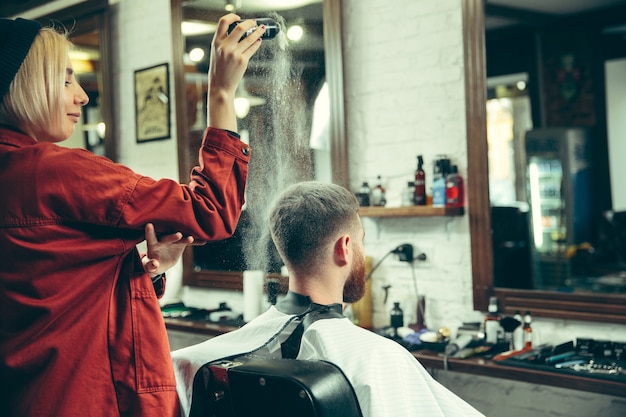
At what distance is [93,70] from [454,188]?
2817mm

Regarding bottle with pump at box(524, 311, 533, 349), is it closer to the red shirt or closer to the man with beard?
the man with beard

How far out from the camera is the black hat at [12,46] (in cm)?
119

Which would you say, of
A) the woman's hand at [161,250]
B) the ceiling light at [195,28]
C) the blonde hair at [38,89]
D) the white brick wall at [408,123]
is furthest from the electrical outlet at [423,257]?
the blonde hair at [38,89]

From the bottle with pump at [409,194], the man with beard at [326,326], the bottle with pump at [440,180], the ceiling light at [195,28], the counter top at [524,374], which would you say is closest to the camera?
the man with beard at [326,326]

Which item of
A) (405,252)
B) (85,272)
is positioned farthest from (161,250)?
(405,252)

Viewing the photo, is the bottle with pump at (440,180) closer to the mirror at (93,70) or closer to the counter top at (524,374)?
the counter top at (524,374)

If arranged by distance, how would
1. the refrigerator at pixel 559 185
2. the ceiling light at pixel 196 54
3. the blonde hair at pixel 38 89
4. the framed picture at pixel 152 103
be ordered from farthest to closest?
the refrigerator at pixel 559 185
the framed picture at pixel 152 103
the ceiling light at pixel 196 54
the blonde hair at pixel 38 89

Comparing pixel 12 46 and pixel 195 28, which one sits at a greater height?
pixel 195 28

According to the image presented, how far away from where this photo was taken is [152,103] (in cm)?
414

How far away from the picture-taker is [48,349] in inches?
47.1

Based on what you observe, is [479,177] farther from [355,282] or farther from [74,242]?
[74,242]

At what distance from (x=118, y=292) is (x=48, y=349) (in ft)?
0.52

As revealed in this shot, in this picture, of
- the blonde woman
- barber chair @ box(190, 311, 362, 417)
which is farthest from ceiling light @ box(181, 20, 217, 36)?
barber chair @ box(190, 311, 362, 417)

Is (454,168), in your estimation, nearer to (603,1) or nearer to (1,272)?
(1,272)
